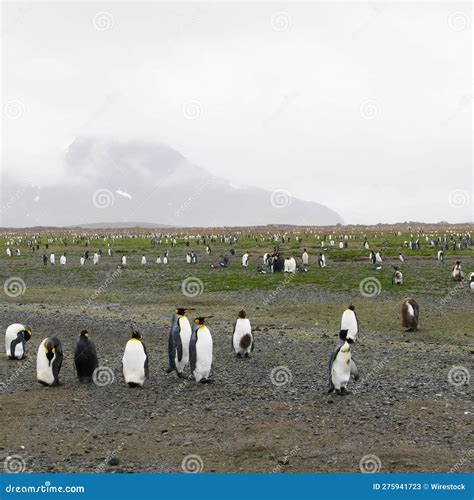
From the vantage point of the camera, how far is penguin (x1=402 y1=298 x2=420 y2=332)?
15148mm

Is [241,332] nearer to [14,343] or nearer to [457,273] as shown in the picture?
[14,343]

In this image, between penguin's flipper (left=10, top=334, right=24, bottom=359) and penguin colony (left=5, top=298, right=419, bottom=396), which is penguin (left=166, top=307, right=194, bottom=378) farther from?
penguin's flipper (left=10, top=334, right=24, bottom=359)

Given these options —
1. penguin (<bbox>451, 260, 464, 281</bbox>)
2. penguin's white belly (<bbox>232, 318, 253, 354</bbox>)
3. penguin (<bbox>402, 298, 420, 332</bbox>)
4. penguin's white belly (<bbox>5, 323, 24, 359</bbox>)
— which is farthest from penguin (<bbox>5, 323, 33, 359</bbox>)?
penguin (<bbox>451, 260, 464, 281</bbox>)

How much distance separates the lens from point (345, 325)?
13938 mm

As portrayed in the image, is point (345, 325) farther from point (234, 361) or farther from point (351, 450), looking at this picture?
point (351, 450)

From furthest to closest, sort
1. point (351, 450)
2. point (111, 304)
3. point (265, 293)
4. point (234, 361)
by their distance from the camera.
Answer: point (265, 293), point (111, 304), point (234, 361), point (351, 450)

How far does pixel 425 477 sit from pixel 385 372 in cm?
454

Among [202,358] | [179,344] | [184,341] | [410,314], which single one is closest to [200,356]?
[202,358]

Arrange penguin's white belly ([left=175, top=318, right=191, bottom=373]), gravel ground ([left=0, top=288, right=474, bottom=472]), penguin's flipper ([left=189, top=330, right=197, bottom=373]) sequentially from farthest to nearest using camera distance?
penguin's white belly ([left=175, top=318, right=191, bottom=373]), penguin's flipper ([left=189, top=330, right=197, bottom=373]), gravel ground ([left=0, top=288, right=474, bottom=472])

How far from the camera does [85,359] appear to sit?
33.2ft

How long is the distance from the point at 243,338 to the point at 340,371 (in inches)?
128

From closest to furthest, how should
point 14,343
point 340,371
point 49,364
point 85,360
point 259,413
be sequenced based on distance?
point 259,413
point 340,371
point 49,364
point 85,360
point 14,343

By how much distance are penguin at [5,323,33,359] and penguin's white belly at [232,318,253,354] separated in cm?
425

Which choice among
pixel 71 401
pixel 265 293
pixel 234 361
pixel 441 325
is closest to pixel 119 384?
pixel 71 401
